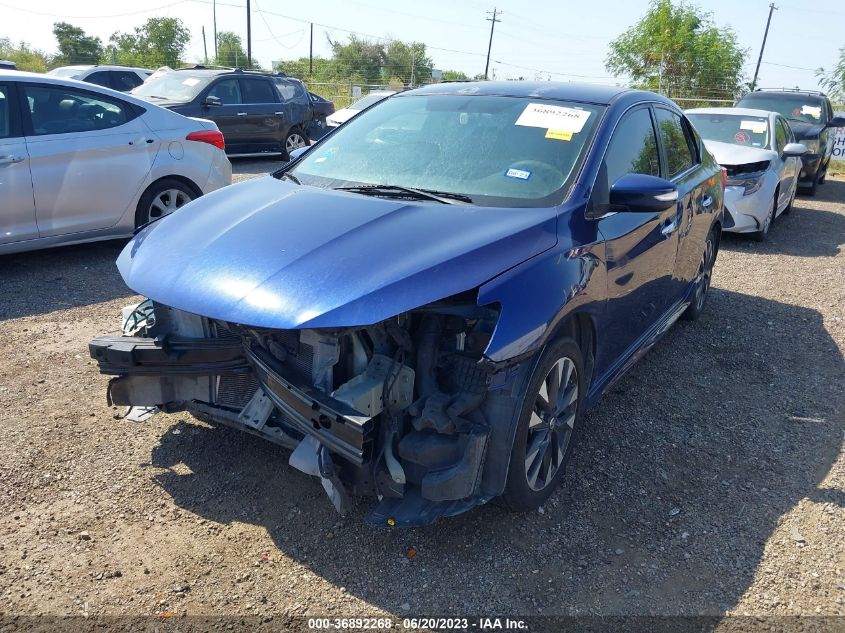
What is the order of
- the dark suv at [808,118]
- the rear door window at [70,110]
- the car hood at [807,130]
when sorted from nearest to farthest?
1. the rear door window at [70,110]
2. the car hood at [807,130]
3. the dark suv at [808,118]

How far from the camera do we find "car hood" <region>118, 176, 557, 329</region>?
239cm

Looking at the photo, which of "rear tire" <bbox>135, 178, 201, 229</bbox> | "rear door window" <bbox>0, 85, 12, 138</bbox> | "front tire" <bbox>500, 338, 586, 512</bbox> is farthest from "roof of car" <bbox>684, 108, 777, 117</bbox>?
"rear door window" <bbox>0, 85, 12, 138</bbox>

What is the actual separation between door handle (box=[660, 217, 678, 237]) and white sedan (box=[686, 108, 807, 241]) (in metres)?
4.81

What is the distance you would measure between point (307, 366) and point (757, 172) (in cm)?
763

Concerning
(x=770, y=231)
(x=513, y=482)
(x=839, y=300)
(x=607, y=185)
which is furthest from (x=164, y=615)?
(x=770, y=231)

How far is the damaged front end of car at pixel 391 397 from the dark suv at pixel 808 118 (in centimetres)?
1219

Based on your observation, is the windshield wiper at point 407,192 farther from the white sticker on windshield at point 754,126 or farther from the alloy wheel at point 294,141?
the alloy wheel at point 294,141

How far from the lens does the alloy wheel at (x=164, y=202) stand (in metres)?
6.58

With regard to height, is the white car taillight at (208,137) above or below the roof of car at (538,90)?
below

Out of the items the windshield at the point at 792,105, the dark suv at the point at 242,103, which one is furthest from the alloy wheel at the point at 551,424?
the windshield at the point at 792,105

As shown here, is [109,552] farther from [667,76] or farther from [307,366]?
[667,76]

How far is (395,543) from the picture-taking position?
Answer: 2830 millimetres

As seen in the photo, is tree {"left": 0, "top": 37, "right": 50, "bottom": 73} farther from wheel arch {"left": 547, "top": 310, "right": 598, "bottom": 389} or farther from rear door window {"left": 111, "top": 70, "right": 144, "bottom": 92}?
wheel arch {"left": 547, "top": 310, "right": 598, "bottom": 389}

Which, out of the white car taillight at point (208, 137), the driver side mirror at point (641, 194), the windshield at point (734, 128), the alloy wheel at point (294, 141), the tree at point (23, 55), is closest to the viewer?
the driver side mirror at point (641, 194)
